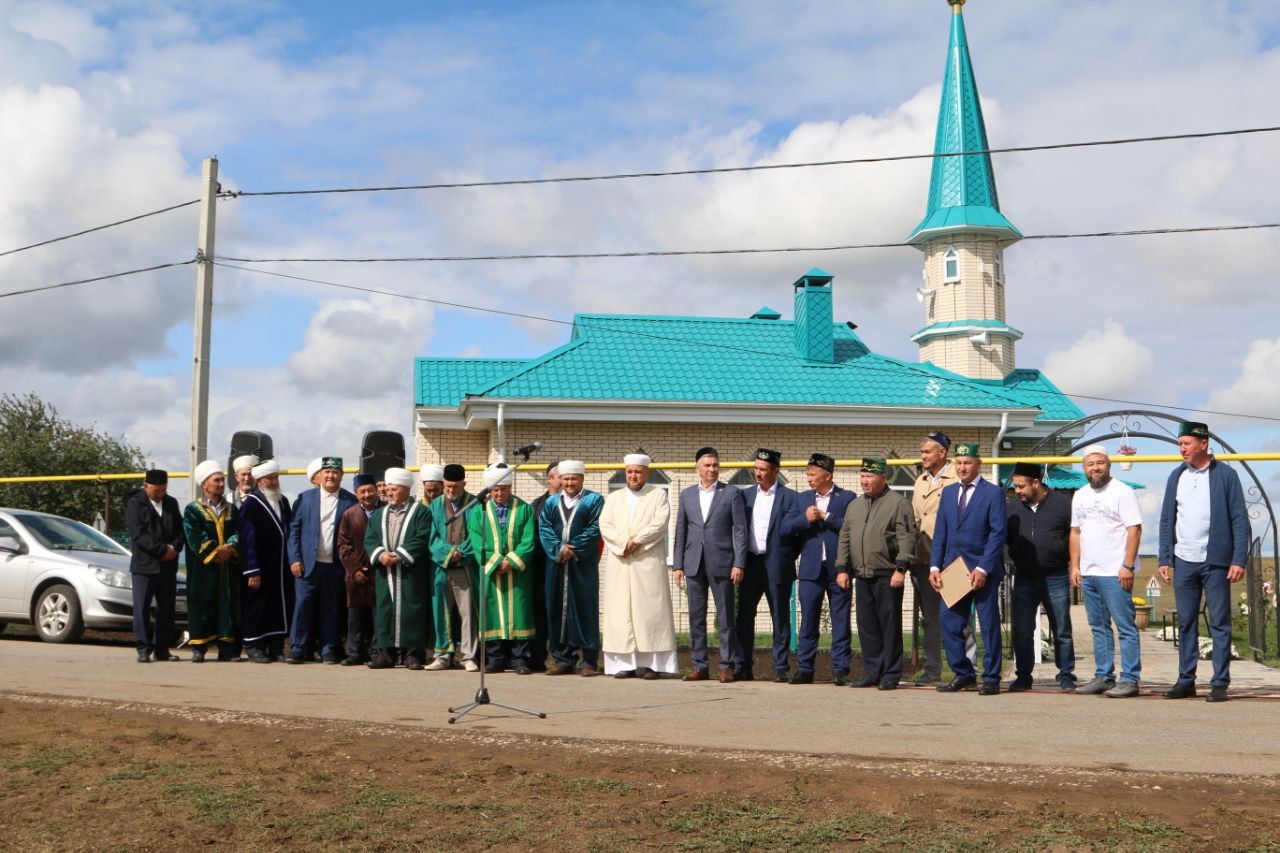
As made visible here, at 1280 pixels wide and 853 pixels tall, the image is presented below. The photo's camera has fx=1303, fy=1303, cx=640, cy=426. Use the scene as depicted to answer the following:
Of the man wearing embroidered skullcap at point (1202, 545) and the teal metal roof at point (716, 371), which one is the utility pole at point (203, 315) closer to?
the teal metal roof at point (716, 371)

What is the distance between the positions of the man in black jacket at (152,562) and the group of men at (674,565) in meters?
0.02

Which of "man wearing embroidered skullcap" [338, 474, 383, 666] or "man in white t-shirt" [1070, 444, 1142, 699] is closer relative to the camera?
"man in white t-shirt" [1070, 444, 1142, 699]

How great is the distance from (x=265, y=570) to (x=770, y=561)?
4.78 m

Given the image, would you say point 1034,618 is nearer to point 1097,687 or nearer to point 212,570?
point 1097,687

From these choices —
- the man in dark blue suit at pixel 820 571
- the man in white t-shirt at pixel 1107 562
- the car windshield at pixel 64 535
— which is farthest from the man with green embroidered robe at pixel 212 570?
the man in white t-shirt at pixel 1107 562

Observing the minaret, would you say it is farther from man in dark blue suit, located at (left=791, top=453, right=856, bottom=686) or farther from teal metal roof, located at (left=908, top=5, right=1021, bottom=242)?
man in dark blue suit, located at (left=791, top=453, right=856, bottom=686)

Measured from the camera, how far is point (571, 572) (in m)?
11.3

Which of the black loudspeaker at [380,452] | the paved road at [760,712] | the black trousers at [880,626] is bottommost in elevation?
the paved road at [760,712]

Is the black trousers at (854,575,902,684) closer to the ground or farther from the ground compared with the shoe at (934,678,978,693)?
farther from the ground

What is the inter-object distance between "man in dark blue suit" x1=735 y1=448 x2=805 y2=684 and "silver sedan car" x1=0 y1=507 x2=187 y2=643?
6646 mm

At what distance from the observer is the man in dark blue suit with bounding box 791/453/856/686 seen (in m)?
10.4

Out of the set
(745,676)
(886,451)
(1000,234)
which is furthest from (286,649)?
(1000,234)

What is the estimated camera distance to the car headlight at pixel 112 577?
540 inches

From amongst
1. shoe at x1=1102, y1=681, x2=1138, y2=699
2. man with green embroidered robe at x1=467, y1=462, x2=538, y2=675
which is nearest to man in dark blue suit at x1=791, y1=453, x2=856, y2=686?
shoe at x1=1102, y1=681, x2=1138, y2=699
